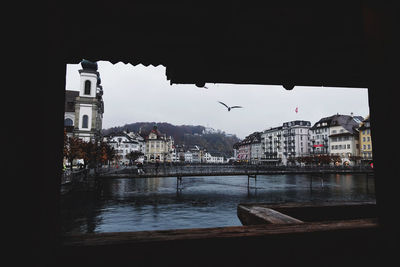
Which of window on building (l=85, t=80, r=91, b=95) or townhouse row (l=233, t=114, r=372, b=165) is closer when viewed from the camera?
window on building (l=85, t=80, r=91, b=95)

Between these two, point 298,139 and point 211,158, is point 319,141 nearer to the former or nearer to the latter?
point 298,139

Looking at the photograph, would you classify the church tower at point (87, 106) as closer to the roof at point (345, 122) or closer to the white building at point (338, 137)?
the white building at point (338, 137)

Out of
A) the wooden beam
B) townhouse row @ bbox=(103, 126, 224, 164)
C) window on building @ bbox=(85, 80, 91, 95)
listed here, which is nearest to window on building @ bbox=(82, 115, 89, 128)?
window on building @ bbox=(85, 80, 91, 95)

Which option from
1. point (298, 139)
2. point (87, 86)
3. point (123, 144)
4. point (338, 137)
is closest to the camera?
point (87, 86)

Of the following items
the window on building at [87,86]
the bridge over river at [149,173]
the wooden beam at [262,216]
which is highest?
the window on building at [87,86]

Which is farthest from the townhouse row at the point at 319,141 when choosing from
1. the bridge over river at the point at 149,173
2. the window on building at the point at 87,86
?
the window on building at the point at 87,86

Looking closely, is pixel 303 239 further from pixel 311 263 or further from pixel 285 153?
pixel 285 153

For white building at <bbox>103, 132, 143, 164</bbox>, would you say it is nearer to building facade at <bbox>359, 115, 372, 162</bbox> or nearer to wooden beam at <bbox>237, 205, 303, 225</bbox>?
building facade at <bbox>359, 115, 372, 162</bbox>

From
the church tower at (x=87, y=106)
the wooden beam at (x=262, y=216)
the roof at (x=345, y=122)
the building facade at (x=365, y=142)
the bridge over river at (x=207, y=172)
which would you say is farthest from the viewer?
the roof at (x=345, y=122)

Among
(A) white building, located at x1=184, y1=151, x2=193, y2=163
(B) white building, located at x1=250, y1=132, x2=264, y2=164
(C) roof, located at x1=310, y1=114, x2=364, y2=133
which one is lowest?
(A) white building, located at x1=184, y1=151, x2=193, y2=163

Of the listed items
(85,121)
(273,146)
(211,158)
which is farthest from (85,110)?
(211,158)

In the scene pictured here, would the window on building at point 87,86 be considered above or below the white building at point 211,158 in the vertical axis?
above

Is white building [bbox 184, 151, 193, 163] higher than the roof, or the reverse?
the roof

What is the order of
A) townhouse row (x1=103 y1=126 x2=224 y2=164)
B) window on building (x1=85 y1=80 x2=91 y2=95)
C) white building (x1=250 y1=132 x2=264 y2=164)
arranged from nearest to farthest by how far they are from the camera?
1. window on building (x1=85 y1=80 x2=91 y2=95)
2. townhouse row (x1=103 y1=126 x2=224 y2=164)
3. white building (x1=250 y1=132 x2=264 y2=164)
